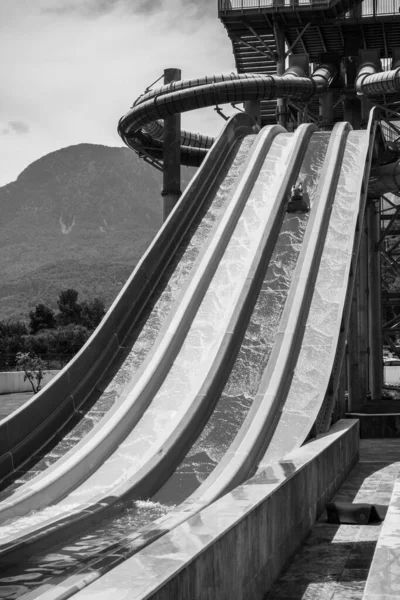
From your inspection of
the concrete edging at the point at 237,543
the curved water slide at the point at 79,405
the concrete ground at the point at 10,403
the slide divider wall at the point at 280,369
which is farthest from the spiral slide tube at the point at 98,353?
the concrete ground at the point at 10,403

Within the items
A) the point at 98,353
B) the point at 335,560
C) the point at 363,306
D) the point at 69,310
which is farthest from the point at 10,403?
the point at 69,310

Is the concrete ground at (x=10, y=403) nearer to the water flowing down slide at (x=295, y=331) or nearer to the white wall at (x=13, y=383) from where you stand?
the white wall at (x=13, y=383)

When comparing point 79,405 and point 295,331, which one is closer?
point 79,405

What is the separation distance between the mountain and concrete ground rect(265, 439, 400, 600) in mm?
100011

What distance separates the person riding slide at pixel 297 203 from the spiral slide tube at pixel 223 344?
0.17 m

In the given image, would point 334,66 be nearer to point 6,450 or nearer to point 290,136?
point 290,136

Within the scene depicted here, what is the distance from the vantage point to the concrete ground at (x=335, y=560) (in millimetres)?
5125

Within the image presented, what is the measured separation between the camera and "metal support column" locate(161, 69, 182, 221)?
70.0ft

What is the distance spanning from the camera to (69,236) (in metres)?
172

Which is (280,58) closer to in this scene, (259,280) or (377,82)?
(377,82)

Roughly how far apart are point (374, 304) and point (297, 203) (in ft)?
27.3

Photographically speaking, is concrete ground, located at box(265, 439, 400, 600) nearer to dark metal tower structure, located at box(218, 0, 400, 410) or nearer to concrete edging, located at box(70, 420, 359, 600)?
concrete edging, located at box(70, 420, 359, 600)

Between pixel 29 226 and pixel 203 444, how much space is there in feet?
562

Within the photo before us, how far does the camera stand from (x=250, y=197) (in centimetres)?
1509
